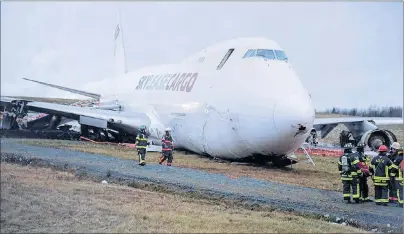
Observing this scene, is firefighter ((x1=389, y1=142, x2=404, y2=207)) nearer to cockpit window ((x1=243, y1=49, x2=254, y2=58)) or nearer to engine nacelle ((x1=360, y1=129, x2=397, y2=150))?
cockpit window ((x1=243, y1=49, x2=254, y2=58))

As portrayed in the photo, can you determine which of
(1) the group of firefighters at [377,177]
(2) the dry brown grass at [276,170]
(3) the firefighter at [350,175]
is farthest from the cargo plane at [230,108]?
(1) the group of firefighters at [377,177]

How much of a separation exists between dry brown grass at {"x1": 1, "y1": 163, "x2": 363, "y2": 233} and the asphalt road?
0.96 meters

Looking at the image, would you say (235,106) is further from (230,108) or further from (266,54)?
(266,54)

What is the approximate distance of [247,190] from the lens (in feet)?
42.8

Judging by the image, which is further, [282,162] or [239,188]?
[282,162]

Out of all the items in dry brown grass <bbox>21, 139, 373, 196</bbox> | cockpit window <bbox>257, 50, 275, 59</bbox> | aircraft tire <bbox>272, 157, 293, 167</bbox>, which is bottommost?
dry brown grass <bbox>21, 139, 373, 196</bbox>

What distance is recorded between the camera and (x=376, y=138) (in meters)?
29.3

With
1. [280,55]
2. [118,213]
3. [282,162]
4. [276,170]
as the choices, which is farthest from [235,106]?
[118,213]

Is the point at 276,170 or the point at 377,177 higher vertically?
the point at 377,177

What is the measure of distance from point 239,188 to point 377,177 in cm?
347

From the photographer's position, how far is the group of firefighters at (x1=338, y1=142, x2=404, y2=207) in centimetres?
1230

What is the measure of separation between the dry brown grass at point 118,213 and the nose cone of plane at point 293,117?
6092 millimetres

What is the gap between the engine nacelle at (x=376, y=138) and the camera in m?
28.9

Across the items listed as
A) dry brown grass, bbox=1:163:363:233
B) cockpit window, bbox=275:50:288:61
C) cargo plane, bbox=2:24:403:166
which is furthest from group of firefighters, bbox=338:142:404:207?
cockpit window, bbox=275:50:288:61
